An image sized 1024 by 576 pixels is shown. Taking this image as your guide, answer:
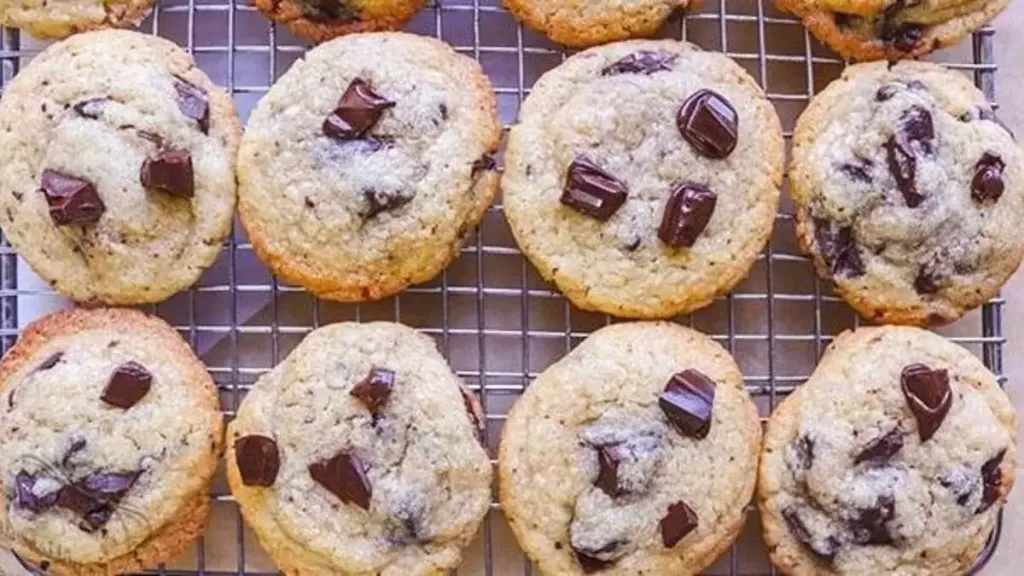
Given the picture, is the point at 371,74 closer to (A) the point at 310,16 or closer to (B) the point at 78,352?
(A) the point at 310,16

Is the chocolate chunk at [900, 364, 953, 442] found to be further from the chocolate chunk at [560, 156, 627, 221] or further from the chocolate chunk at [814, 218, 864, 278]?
the chocolate chunk at [560, 156, 627, 221]

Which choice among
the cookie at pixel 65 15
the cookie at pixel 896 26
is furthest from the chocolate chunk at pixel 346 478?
the cookie at pixel 896 26

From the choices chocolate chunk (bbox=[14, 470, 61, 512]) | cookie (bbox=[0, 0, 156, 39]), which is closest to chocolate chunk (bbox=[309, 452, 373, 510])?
chocolate chunk (bbox=[14, 470, 61, 512])

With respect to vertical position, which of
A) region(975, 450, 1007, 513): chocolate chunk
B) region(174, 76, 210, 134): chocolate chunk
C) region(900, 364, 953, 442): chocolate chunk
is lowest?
region(975, 450, 1007, 513): chocolate chunk

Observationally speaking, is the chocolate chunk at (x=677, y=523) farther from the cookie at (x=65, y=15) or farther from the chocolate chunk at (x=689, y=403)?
the cookie at (x=65, y=15)

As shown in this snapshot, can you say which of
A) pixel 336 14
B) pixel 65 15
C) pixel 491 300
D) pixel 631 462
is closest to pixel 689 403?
pixel 631 462

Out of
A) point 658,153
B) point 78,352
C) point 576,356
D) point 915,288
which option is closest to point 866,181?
point 915,288

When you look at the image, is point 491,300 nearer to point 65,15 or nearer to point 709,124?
point 709,124
